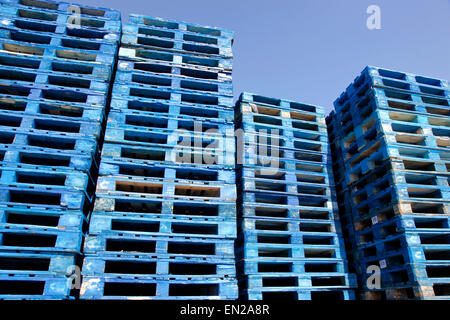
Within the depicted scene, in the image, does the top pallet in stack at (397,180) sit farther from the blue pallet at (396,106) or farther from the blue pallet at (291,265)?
the blue pallet at (291,265)

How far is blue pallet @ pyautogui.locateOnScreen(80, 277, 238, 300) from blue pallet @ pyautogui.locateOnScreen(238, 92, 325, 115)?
204 inches

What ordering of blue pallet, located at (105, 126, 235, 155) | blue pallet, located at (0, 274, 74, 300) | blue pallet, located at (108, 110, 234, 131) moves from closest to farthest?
blue pallet, located at (0, 274, 74, 300) → blue pallet, located at (105, 126, 235, 155) → blue pallet, located at (108, 110, 234, 131)

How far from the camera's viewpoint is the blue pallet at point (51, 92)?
6.66 metres

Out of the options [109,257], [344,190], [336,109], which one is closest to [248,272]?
[109,257]

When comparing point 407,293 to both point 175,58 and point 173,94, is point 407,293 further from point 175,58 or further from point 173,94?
point 175,58

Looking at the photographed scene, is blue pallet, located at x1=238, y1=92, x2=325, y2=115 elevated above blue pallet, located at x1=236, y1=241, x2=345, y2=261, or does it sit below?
above

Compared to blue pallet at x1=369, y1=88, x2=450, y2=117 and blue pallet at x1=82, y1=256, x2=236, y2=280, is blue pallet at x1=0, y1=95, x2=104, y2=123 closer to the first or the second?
blue pallet at x1=82, y1=256, x2=236, y2=280

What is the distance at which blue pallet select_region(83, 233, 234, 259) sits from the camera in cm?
560

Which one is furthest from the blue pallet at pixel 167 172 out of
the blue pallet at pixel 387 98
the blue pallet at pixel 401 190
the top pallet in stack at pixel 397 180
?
the blue pallet at pixel 387 98

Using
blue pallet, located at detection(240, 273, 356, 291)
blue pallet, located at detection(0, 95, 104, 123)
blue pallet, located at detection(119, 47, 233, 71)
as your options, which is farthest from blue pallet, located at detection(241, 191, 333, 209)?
blue pallet, located at detection(0, 95, 104, 123)

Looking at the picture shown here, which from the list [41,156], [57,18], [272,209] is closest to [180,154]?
[272,209]

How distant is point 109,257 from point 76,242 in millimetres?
655

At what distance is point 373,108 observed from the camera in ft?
26.8

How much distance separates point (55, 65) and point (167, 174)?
4.09 metres
